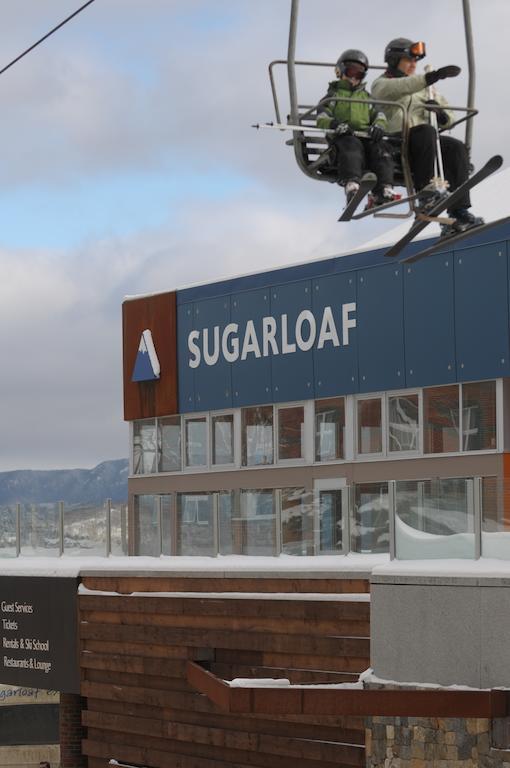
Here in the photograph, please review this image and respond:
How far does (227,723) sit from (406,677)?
568 cm

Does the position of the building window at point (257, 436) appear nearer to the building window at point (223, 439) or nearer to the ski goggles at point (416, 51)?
the building window at point (223, 439)

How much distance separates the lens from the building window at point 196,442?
114ft

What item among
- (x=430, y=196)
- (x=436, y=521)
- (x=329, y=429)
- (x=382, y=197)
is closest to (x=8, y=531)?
(x=329, y=429)

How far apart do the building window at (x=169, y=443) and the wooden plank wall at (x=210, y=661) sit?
937 centimetres

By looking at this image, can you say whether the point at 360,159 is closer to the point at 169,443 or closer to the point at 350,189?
the point at 350,189

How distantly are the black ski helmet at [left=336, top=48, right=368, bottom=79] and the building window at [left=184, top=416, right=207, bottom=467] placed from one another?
2065cm

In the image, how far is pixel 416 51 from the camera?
1458 cm

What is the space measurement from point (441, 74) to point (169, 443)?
72.1ft

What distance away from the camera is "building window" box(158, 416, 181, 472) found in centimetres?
3544

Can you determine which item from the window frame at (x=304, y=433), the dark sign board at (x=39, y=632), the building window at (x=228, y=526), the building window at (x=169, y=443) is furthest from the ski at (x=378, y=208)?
the building window at (x=169, y=443)

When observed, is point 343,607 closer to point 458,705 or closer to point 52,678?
point 458,705

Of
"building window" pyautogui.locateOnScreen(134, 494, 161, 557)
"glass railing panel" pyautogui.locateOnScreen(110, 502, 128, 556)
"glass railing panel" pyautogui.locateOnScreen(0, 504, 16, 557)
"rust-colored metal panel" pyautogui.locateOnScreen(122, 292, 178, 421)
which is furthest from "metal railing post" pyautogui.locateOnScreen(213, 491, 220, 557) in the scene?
"rust-colored metal panel" pyautogui.locateOnScreen(122, 292, 178, 421)

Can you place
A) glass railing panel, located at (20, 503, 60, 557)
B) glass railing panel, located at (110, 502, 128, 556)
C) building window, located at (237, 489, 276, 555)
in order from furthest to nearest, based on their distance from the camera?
glass railing panel, located at (20, 503, 60, 557) → glass railing panel, located at (110, 502, 128, 556) → building window, located at (237, 489, 276, 555)

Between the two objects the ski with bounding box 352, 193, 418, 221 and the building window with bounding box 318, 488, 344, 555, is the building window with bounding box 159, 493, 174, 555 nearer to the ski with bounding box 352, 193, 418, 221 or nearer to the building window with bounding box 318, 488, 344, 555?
the building window with bounding box 318, 488, 344, 555
